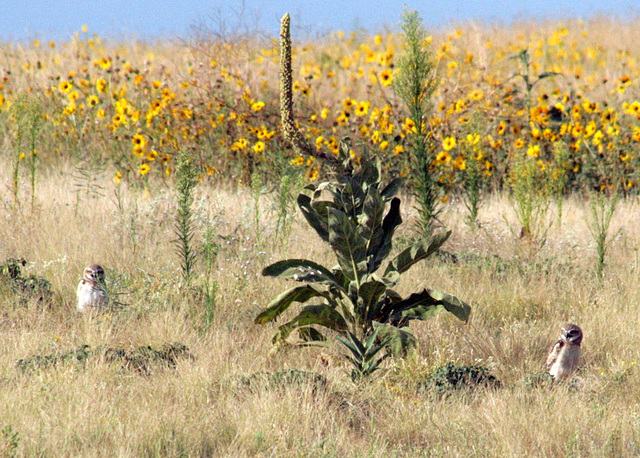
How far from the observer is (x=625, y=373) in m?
4.11

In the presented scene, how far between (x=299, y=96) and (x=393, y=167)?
7.65ft

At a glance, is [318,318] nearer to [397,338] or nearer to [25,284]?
[397,338]

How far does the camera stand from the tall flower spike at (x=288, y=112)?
3.68 meters

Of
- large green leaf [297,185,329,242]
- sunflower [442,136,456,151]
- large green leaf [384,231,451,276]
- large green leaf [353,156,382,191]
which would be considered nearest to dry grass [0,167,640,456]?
large green leaf [384,231,451,276]

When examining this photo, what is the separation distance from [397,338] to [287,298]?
2.27 ft

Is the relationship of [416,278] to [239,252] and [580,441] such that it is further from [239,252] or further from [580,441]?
[580,441]

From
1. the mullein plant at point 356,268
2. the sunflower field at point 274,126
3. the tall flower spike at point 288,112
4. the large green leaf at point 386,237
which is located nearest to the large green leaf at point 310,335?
the mullein plant at point 356,268

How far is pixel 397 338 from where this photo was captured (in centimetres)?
394

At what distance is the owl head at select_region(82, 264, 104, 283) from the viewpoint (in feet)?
15.7

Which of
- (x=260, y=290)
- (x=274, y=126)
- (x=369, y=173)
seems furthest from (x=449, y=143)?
(x=369, y=173)

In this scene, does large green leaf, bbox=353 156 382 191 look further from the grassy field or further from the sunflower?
the sunflower

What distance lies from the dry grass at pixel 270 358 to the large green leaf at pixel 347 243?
58 cm

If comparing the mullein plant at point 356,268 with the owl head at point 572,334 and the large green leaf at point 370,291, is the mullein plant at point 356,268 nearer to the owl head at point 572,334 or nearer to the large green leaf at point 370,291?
the large green leaf at point 370,291

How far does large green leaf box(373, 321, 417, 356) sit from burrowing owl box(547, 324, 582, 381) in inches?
31.6
